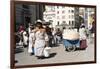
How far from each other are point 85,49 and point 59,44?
299 millimetres

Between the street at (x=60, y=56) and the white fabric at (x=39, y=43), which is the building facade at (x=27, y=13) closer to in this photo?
the white fabric at (x=39, y=43)

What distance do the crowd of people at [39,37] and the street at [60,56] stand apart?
0.05 metres

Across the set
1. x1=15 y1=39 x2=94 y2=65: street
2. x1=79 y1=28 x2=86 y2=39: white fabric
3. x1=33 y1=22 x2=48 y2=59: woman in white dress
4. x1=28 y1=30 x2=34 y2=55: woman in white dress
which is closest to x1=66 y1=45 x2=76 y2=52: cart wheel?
x1=15 y1=39 x2=94 y2=65: street

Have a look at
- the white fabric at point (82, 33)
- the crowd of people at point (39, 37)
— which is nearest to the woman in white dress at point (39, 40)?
the crowd of people at point (39, 37)

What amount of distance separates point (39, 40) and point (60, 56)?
270mm

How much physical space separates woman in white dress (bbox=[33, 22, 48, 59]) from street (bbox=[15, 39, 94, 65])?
57 mm

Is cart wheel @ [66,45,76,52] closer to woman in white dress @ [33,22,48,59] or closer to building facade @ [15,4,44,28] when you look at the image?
woman in white dress @ [33,22,48,59]

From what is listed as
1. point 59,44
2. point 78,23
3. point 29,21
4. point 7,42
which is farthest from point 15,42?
point 78,23

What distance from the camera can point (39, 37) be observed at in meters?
1.75

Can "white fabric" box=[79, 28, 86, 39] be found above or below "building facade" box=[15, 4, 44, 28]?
below

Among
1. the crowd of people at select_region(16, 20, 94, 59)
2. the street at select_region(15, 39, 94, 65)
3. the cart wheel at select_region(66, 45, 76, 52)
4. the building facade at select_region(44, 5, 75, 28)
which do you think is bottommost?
the street at select_region(15, 39, 94, 65)

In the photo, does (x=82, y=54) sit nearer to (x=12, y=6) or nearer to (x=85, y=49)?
(x=85, y=49)

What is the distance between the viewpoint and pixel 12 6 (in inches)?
A: 65.1

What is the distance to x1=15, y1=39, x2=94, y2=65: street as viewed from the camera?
1700 millimetres
